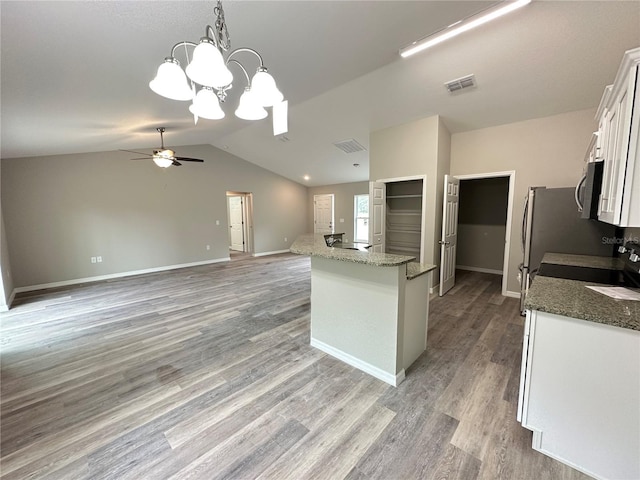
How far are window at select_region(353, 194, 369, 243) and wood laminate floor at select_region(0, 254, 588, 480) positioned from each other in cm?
509

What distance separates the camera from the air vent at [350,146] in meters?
5.37

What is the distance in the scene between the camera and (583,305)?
1399 mm

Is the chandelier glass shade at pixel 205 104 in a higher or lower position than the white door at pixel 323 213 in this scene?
higher

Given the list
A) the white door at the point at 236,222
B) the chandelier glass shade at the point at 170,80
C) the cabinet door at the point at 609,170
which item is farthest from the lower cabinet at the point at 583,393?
the white door at the point at 236,222

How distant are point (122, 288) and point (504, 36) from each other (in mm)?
6872

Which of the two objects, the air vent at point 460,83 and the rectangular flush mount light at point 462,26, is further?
the air vent at point 460,83

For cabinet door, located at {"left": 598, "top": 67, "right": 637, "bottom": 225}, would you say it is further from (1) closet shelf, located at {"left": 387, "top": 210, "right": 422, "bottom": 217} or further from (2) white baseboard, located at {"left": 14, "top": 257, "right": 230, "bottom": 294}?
(2) white baseboard, located at {"left": 14, "top": 257, "right": 230, "bottom": 294}

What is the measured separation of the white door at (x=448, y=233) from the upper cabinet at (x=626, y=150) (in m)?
2.50

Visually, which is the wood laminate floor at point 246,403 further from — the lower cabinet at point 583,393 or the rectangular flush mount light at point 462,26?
the rectangular flush mount light at point 462,26

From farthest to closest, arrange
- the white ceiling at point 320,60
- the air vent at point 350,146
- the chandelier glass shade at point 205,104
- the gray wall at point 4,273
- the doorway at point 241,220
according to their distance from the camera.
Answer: the doorway at point 241,220, the air vent at point 350,146, the gray wall at point 4,273, the white ceiling at point 320,60, the chandelier glass shade at point 205,104

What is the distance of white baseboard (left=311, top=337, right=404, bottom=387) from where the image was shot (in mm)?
2158

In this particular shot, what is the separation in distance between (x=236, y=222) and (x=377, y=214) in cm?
584

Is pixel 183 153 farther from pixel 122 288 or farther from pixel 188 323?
pixel 188 323

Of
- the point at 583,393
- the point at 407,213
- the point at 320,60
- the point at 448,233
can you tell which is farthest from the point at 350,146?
the point at 583,393
